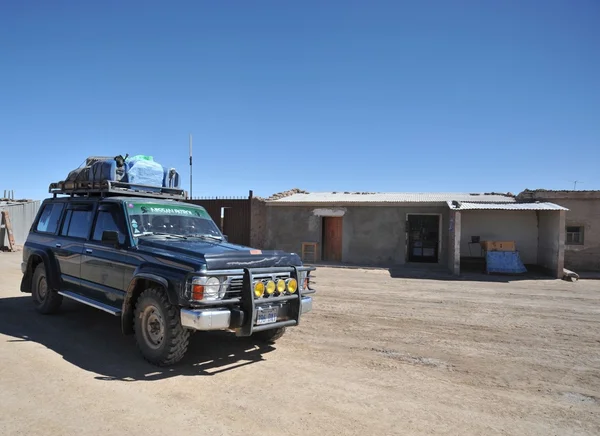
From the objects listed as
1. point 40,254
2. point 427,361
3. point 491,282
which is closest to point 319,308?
point 427,361

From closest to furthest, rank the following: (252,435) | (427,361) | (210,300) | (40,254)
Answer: (252,435)
(210,300)
(427,361)
(40,254)

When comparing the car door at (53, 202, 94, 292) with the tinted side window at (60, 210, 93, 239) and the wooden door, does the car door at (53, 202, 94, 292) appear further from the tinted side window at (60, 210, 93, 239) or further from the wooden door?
the wooden door

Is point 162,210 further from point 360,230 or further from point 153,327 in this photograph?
point 360,230

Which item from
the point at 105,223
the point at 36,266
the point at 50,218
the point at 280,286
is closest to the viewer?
the point at 280,286

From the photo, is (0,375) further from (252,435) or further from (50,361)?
(252,435)

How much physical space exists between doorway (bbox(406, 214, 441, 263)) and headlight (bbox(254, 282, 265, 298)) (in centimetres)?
1414

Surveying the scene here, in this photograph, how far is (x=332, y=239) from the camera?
19578 millimetres

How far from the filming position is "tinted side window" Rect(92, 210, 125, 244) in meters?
6.39

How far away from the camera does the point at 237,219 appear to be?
20531 mm

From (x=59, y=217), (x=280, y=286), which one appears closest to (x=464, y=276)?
(x=280, y=286)

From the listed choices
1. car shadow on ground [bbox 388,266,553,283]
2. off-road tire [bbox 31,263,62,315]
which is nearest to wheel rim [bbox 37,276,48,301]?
off-road tire [bbox 31,263,62,315]

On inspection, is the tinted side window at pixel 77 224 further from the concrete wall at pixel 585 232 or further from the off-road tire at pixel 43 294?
the concrete wall at pixel 585 232

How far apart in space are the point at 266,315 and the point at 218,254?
36.1 inches

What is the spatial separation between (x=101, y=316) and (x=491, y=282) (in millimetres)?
11496
